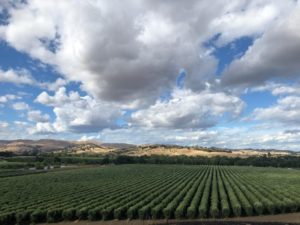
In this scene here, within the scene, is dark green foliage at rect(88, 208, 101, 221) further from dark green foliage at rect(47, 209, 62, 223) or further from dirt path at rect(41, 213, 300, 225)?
dark green foliage at rect(47, 209, 62, 223)

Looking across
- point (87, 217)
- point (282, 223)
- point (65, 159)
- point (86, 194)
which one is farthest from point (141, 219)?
point (65, 159)

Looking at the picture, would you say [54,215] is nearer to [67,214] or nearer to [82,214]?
[67,214]

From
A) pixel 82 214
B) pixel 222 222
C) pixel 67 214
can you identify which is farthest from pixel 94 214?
pixel 222 222

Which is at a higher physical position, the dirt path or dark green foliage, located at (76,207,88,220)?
dark green foliage, located at (76,207,88,220)

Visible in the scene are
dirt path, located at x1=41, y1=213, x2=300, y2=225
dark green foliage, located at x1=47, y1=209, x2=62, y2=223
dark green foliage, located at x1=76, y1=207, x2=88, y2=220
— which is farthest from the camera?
dark green foliage, located at x1=76, y1=207, x2=88, y2=220

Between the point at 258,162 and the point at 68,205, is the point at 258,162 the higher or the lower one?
the higher one

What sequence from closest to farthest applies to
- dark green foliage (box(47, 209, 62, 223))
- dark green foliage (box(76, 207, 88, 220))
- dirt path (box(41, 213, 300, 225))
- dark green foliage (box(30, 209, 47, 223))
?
dirt path (box(41, 213, 300, 225)) < dark green foliage (box(30, 209, 47, 223)) < dark green foliage (box(47, 209, 62, 223)) < dark green foliage (box(76, 207, 88, 220))

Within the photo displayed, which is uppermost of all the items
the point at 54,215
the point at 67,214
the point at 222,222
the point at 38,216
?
the point at 67,214

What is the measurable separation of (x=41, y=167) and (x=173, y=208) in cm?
11903

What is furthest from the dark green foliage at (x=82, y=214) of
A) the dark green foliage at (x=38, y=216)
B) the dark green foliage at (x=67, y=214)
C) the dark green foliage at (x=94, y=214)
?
the dark green foliage at (x=38, y=216)

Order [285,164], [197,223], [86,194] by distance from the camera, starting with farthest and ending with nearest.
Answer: [285,164]
[86,194]
[197,223]

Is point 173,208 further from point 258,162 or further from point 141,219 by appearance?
point 258,162

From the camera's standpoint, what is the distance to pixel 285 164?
188750 millimetres

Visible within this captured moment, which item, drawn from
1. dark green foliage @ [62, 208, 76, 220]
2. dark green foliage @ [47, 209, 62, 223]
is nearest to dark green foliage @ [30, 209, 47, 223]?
dark green foliage @ [47, 209, 62, 223]
